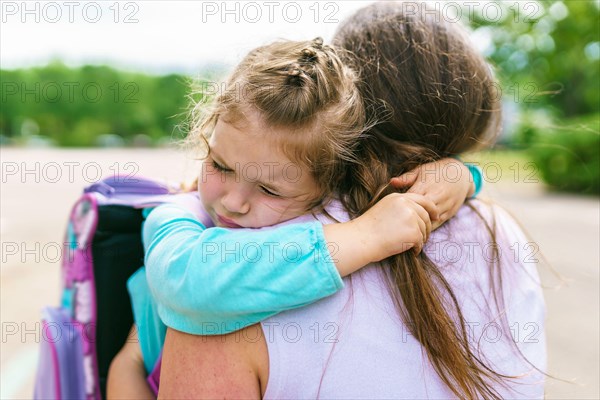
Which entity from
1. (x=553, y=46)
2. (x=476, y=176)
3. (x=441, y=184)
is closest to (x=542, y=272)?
(x=476, y=176)

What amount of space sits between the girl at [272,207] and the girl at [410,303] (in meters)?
0.05

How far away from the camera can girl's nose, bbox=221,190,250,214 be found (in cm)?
136

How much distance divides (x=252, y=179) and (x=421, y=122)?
40cm

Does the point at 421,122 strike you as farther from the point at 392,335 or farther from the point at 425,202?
the point at 392,335

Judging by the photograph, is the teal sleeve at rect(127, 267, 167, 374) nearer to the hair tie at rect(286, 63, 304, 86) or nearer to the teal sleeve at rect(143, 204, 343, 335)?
the teal sleeve at rect(143, 204, 343, 335)

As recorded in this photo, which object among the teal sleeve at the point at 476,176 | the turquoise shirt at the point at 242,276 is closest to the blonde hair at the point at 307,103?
the turquoise shirt at the point at 242,276

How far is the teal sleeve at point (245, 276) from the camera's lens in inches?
43.0

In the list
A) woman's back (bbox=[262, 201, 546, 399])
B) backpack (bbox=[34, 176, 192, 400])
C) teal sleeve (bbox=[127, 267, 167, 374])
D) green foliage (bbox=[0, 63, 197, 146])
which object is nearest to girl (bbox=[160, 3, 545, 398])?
woman's back (bbox=[262, 201, 546, 399])

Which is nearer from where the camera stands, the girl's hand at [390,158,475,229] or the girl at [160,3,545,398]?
the girl at [160,3,545,398]

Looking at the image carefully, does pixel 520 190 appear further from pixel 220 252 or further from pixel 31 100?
pixel 31 100

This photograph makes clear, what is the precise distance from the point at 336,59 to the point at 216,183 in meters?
0.39

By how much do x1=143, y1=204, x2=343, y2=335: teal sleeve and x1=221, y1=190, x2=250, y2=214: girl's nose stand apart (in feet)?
0.63

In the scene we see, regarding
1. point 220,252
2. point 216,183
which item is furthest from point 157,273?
point 216,183

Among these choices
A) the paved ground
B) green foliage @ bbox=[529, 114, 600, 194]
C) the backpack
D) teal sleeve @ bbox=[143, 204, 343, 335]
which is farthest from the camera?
green foliage @ bbox=[529, 114, 600, 194]
